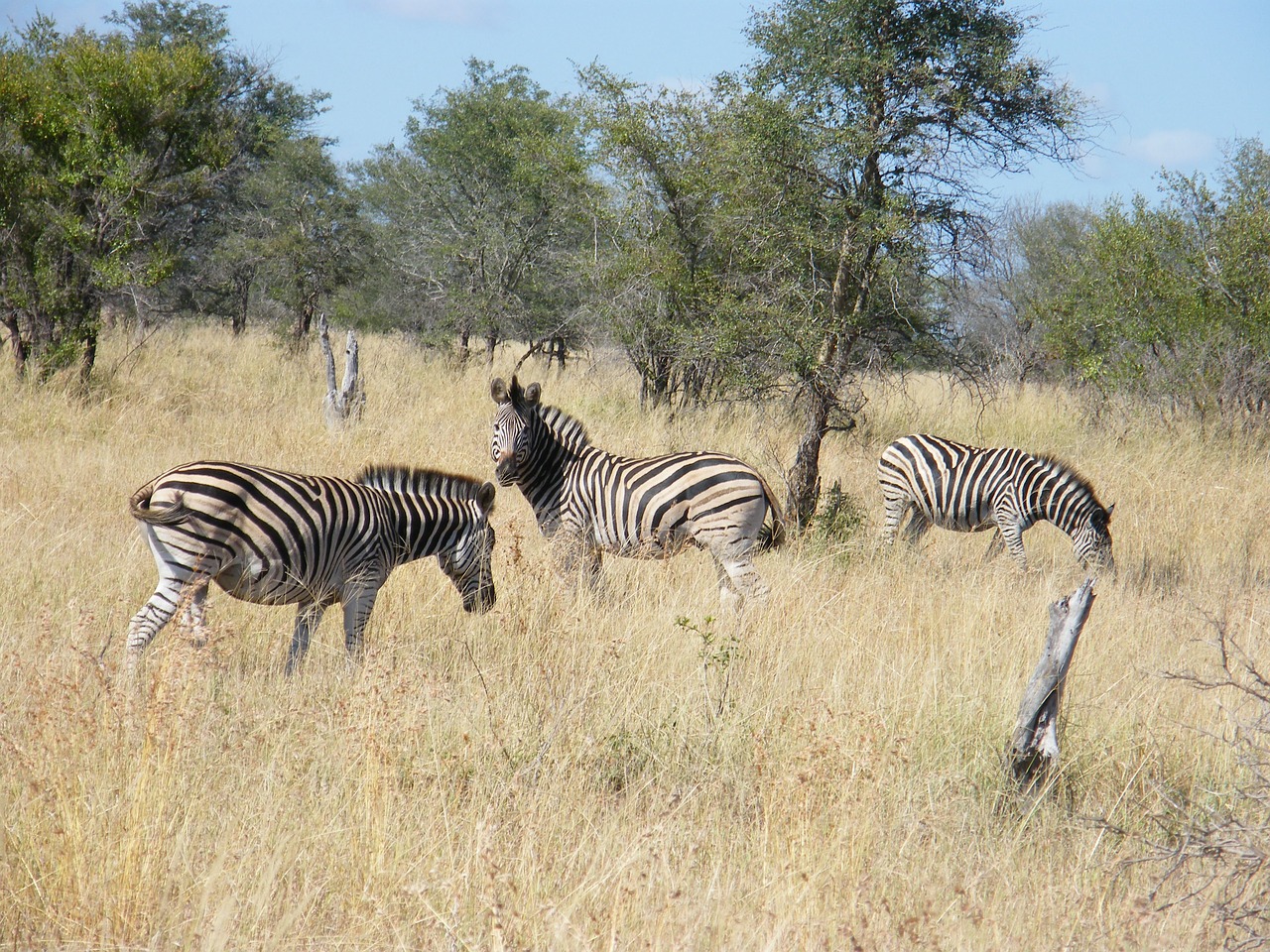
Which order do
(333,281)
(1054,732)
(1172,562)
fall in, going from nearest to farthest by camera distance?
(1054,732)
(1172,562)
(333,281)

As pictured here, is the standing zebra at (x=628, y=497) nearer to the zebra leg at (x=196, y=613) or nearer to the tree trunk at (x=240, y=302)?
the zebra leg at (x=196, y=613)

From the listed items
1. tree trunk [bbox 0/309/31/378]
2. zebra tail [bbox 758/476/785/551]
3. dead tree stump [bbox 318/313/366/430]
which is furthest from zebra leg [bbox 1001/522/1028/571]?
tree trunk [bbox 0/309/31/378]

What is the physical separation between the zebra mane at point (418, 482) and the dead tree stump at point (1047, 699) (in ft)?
11.0

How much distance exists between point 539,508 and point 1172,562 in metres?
6.14

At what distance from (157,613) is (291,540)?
0.67 metres

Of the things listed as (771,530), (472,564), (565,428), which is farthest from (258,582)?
(771,530)

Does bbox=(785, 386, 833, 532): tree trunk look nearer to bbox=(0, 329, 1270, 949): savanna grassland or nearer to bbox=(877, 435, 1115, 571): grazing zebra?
bbox=(877, 435, 1115, 571): grazing zebra

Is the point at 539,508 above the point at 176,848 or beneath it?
above

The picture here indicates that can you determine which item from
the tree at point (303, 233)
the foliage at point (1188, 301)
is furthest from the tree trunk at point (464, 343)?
the foliage at point (1188, 301)

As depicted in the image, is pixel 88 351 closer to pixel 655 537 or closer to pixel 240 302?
pixel 655 537

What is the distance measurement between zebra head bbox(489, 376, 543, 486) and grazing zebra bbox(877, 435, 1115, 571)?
3652 mm

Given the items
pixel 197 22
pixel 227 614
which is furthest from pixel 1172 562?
pixel 197 22

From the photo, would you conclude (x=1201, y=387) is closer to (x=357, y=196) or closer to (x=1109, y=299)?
(x=1109, y=299)

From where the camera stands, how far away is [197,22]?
28453 millimetres
